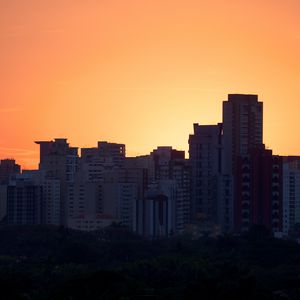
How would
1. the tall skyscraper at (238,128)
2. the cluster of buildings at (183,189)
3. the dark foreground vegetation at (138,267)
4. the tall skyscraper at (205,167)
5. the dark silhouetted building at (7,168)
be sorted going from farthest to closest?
1. the dark silhouetted building at (7,168)
2. the tall skyscraper at (205,167)
3. the tall skyscraper at (238,128)
4. the cluster of buildings at (183,189)
5. the dark foreground vegetation at (138,267)

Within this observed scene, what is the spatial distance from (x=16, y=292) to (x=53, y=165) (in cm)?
7945

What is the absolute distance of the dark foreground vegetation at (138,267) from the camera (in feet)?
187

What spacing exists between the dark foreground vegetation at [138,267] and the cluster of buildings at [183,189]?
6.97 m

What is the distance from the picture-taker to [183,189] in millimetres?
125500

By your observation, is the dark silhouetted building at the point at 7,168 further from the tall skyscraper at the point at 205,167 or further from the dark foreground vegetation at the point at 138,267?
the dark foreground vegetation at the point at 138,267

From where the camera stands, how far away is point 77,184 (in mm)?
131000

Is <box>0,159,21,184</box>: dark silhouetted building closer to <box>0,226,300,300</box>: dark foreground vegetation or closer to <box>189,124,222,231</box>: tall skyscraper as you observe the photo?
<box>189,124,222,231</box>: tall skyscraper

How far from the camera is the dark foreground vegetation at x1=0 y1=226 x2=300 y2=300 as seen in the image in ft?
187

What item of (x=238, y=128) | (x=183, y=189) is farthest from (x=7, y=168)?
(x=238, y=128)

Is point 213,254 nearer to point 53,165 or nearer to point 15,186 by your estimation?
point 15,186

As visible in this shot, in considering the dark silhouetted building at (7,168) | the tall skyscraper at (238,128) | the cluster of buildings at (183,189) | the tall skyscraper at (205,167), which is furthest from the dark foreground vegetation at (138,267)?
the dark silhouetted building at (7,168)

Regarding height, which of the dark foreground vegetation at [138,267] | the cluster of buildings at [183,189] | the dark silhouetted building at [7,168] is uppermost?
the dark silhouetted building at [7,168]

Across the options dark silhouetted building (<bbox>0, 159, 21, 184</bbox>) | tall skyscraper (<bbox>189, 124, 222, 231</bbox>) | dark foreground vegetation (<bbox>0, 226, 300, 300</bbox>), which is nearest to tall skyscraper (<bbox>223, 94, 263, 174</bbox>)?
tall skyscraper (<bbox>189, 124, 222, 231</bbox>)

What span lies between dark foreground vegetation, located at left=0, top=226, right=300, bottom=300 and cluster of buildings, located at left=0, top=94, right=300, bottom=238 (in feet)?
22.9
